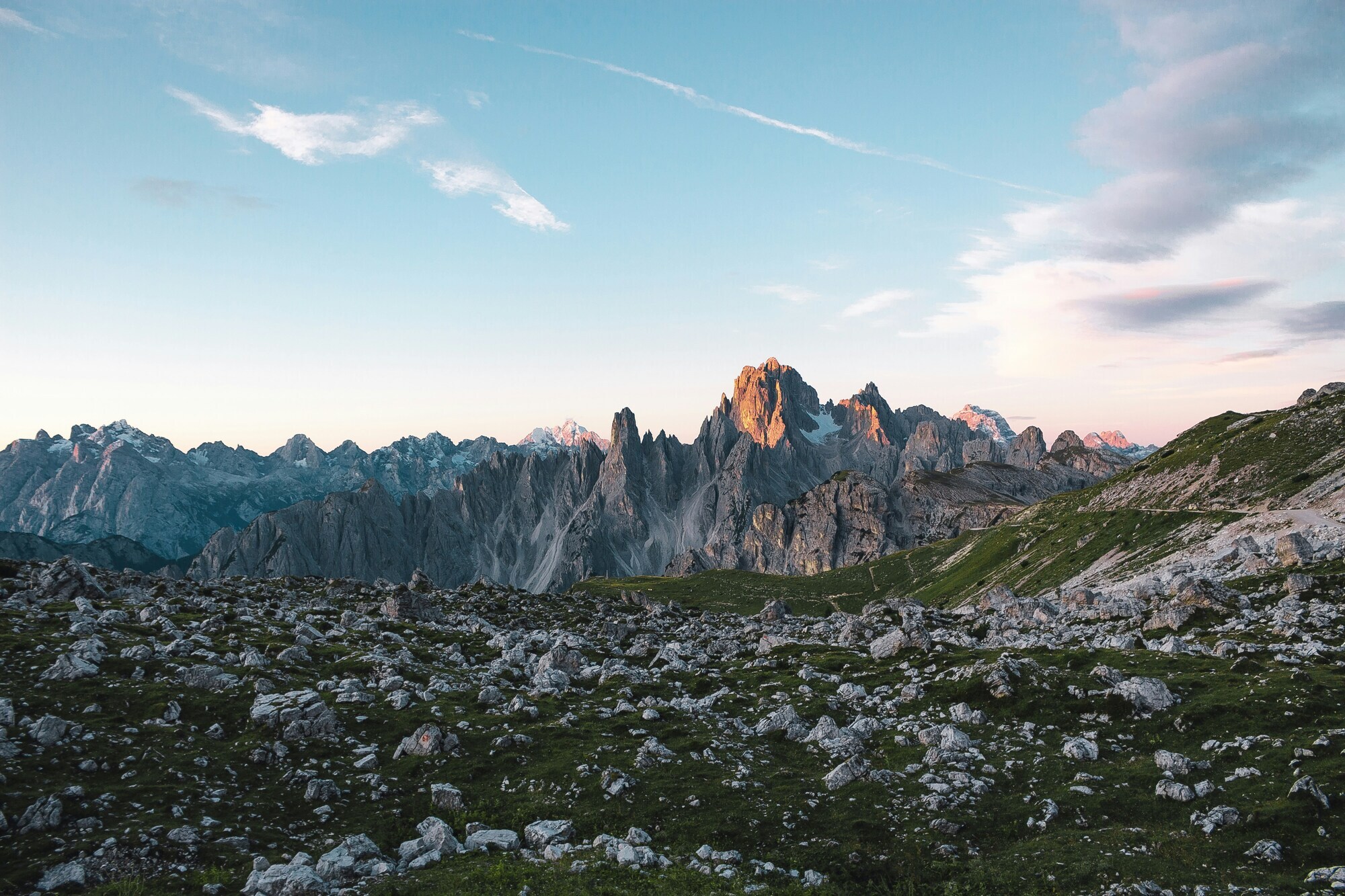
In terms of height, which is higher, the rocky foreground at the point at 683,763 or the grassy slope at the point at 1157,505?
the grassy slope at the point at 1157,505

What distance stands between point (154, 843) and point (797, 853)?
21431mm

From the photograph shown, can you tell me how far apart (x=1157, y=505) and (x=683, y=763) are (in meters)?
117

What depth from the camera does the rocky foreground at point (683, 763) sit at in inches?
839

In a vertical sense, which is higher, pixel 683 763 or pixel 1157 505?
pixel 1157 505

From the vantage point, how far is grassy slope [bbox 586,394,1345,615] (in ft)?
304

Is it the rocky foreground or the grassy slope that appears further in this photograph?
the grassy slope

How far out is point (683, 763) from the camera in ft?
102

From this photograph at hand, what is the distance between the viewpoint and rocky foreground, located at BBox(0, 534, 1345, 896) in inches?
839

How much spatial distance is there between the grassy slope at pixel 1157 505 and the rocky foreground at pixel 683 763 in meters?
48.3

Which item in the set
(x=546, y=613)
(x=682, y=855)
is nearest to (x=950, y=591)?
(x=546, y=613)

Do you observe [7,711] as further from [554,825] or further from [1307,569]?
[1307,569]

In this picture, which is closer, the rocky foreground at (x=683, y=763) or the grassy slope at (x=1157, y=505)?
the rocky foreground at (x=683, y=763)

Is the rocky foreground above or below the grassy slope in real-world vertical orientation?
below

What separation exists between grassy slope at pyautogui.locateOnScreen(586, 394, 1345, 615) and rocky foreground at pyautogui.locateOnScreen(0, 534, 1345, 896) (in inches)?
1901
